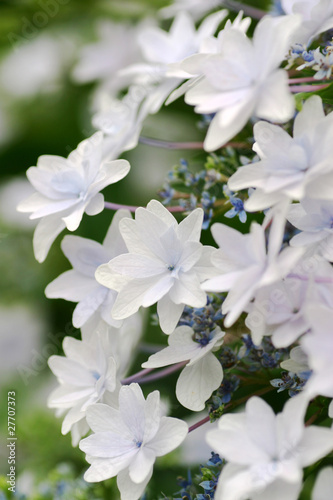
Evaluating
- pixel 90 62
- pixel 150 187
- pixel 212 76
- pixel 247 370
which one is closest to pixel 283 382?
pixel 247 370

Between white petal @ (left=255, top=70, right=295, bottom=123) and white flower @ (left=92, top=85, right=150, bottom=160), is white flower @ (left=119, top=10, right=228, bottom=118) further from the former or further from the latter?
white petal @ (left=255, top=70, right=295, bottom=123)

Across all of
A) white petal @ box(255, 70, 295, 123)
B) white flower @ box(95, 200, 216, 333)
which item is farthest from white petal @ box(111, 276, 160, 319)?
white petal @ box(255, 70, 295, 123)

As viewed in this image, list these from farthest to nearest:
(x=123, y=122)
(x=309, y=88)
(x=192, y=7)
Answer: (x=192, y=7) → (x=123, y=122) → (x=309, y=88)

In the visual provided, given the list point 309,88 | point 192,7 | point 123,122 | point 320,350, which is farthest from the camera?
point 192,7

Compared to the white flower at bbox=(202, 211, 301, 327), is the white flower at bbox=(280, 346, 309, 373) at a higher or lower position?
lower

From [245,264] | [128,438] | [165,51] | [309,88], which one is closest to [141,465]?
[128,438]

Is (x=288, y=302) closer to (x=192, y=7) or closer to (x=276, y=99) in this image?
(x=276, y=99)

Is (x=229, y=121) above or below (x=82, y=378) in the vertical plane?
above

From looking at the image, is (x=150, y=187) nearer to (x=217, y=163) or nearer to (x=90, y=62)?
(x=90, y=62)

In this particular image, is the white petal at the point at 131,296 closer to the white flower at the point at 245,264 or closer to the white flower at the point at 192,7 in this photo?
the white flower at the point at 245,264
